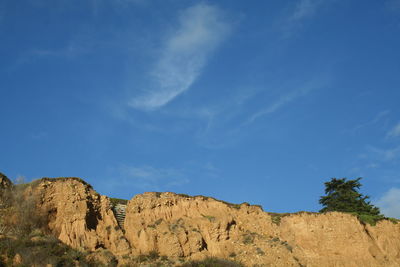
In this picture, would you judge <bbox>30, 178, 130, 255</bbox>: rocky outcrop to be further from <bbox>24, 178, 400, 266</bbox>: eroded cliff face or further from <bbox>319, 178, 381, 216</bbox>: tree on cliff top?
<bbox>319, 178, 381, 216</bbox>: tree on cliff top

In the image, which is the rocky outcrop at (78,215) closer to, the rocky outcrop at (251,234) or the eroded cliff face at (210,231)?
the eroded cliff face at (210,231)

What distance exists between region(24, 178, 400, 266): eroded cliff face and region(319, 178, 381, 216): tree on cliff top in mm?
13054

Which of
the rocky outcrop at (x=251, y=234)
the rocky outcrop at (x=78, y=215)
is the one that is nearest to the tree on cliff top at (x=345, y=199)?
the rocky outcrop at (x=251, y=234)

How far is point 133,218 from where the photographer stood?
3566 centimetres

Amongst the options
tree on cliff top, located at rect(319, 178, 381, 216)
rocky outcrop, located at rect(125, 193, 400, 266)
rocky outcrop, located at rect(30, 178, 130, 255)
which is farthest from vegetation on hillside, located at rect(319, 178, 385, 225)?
rocky outcrop, located at rect(30, 178, 130, 255)

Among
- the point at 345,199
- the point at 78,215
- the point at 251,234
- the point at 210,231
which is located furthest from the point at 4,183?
the point at 345,199

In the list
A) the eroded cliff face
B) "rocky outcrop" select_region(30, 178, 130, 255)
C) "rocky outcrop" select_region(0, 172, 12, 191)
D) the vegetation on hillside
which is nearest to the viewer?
"rocky outcrop" select_region(30, 178, 130, 255)

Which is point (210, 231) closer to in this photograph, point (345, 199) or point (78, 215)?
point (78, 215)

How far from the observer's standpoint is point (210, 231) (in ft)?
117

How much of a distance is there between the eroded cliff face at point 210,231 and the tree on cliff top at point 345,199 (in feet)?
42.8

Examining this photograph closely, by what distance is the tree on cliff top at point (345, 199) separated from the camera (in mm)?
53406

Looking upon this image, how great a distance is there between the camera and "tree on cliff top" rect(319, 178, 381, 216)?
175 ft

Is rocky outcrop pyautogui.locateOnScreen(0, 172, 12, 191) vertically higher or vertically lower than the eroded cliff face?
higher

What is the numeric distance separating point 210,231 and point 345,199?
90.7 ft
